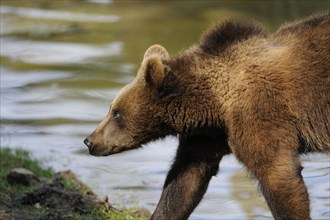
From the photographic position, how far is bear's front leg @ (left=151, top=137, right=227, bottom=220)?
7.51m

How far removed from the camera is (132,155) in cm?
1105

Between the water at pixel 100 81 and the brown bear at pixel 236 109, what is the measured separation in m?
1.42

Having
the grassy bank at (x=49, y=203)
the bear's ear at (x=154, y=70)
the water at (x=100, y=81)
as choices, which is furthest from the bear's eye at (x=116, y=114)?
the water at (x=100, y=81)

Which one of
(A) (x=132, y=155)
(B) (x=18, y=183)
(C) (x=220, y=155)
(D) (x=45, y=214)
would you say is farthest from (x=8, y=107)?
(C) (x=220, y=155)

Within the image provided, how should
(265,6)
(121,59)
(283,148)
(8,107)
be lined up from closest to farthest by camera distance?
(283,148)
(8,107)
(121,59)
(265,6)

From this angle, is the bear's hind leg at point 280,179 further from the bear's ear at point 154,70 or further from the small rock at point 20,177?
the small rock at point 20,177

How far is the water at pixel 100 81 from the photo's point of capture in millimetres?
9625

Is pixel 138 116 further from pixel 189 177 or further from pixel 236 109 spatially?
pixel 236 109

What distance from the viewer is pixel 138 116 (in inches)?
291

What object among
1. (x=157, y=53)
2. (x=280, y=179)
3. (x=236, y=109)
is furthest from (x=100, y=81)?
(x=280, y=179)

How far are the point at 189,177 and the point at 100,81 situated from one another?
22.6 feet

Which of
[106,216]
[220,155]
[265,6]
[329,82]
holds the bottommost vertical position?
[106,216]

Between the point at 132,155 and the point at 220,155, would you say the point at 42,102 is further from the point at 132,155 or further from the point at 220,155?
the point at 220,155

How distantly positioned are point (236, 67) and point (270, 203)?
3.51 ft
